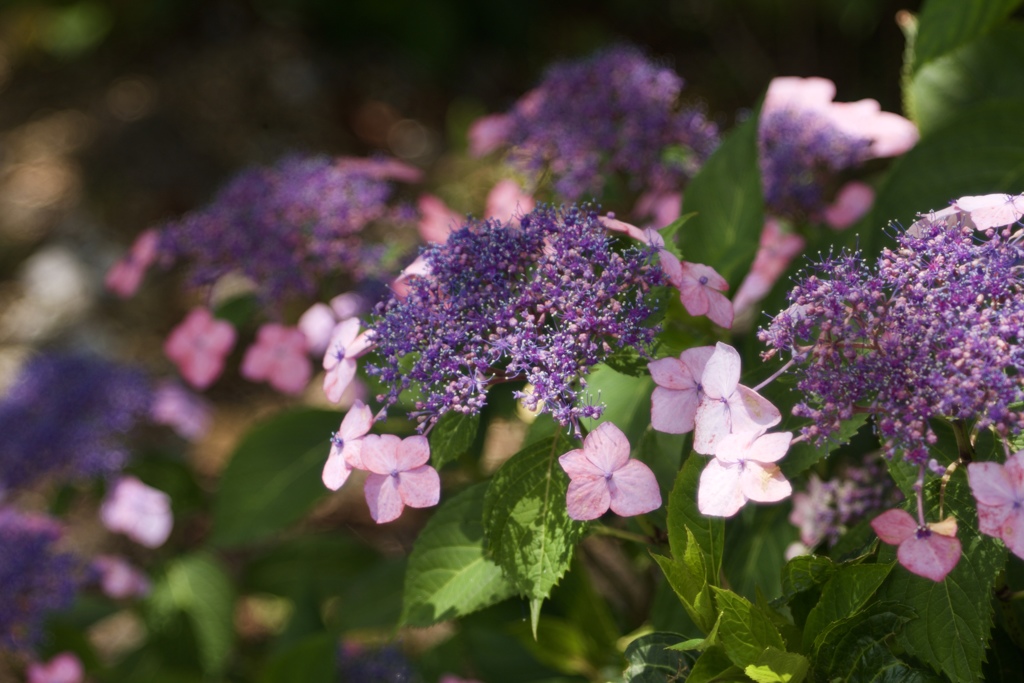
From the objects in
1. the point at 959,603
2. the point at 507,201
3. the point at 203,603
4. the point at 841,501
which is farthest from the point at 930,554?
the point at 203,603

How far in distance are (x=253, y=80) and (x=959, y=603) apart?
12.1 feet

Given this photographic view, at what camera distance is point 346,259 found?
4.83ft

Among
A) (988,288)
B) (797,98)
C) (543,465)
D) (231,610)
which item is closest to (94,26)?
(231,610)

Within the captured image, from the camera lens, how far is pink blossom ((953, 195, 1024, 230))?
0.85 m

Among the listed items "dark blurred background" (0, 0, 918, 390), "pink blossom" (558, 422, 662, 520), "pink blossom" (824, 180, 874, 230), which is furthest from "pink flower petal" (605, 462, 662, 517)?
"dark blurred background" (0, 0, 918, 390)

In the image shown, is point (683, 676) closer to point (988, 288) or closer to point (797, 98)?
point (988, 288)

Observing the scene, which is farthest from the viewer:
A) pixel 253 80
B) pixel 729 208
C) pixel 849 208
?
pixel 253 80

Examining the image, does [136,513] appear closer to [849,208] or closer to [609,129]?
[609,129]

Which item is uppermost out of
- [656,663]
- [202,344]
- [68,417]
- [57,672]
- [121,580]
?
[656,663]

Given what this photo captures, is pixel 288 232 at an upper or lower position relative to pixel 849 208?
lower

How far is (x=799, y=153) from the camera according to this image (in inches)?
55.9

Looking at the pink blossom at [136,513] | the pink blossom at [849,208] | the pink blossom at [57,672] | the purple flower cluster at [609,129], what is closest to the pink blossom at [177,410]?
the pink blossom at [136,513]

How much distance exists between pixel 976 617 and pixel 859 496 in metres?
0.28

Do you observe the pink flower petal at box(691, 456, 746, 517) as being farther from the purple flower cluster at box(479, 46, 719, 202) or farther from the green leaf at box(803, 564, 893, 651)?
the purple flower cluster at box(479, 46, 719, 202)
